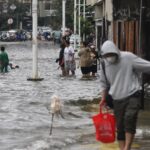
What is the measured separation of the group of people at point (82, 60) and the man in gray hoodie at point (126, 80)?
19.2m

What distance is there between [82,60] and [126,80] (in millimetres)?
19616

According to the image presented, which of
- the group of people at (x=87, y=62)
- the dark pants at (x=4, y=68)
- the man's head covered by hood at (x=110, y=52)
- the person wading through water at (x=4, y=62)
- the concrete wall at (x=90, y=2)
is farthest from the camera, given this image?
the concrete wall at (x=90, y=2)

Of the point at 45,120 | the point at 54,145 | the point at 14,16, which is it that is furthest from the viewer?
the point at 14,16

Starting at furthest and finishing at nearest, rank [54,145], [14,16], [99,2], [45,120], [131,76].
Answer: [14,16] < [99,2] < [45,120] < [54,145] < [131,76]

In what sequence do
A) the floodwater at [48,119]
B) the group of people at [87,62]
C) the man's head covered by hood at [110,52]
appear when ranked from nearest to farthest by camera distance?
the man's head covered by hood at [110,52] → the floodwater at [48,119] → the group of people at [87,62]

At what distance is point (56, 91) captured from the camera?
21453 millimetres

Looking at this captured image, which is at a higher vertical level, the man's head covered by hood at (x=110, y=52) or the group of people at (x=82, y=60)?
the man's head covered by hood at (x=110, y=52)

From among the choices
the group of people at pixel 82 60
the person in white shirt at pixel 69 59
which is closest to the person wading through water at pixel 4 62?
the group of people at pixel 82 60

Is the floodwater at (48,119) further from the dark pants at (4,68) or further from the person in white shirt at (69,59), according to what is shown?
the dark pants at (4,68)

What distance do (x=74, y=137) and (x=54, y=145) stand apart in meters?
0.93

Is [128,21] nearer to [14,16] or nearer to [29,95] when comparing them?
[29,95]

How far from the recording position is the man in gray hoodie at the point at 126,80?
9141 mm

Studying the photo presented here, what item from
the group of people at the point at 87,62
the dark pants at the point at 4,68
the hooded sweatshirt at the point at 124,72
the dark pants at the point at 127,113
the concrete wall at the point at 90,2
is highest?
the concrete wall at the point at 90,2

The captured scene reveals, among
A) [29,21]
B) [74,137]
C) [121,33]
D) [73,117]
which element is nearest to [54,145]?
[74,137]
